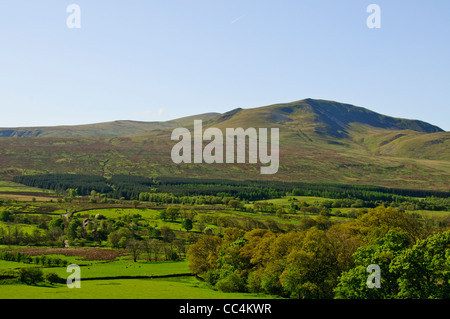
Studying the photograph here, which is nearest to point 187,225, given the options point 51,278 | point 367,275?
point 51,278

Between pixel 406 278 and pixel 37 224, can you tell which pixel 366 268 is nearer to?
pixel 406 278

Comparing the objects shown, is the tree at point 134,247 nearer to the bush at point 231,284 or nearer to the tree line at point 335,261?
the tree line at point 335,261

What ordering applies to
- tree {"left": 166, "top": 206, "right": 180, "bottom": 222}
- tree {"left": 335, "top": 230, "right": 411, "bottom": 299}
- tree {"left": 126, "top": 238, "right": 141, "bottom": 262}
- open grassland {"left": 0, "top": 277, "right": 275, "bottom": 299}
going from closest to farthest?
tree {"left": 335, "top": 230, "right": 411, "bottom": 299}
open grassland {"left": 0, "top": 277, "right": 275, "bottom": 299}
tree {"left": 126, "top": 238, "right": 141, "bottom": 262}
tree {"left": 166, "top": 206, "right": 180, "bottom": 222}

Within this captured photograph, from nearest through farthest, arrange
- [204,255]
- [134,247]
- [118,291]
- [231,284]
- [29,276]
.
→ [118,291]
[29,276]
[231,284]
[204,255]
[134,247]

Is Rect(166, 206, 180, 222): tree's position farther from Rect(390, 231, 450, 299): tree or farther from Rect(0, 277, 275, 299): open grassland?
Rect(390, 231, 450, 299): tree

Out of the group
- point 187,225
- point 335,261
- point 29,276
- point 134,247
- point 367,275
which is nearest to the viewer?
point 367,275

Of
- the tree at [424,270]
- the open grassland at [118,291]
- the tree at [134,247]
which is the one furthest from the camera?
the tree at [134,247]

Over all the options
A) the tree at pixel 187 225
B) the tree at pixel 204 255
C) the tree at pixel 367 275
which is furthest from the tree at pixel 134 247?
the tree at pixel 367 275

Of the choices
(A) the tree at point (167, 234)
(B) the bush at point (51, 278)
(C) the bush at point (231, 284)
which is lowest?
(A) the tree at point (167, 234)

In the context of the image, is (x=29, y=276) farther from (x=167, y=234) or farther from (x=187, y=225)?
(x=187, y=225)

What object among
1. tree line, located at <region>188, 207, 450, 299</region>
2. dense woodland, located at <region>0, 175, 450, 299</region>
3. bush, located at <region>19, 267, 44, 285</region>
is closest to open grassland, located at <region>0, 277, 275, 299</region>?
bush, located at <region>19, 267, 44, 285</region>

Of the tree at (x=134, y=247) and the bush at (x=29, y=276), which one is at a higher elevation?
the bush at (x=29, y=276)

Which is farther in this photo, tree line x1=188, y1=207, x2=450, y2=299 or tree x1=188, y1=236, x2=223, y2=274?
tree x1=188, y1=236, x2=223, y2=274
